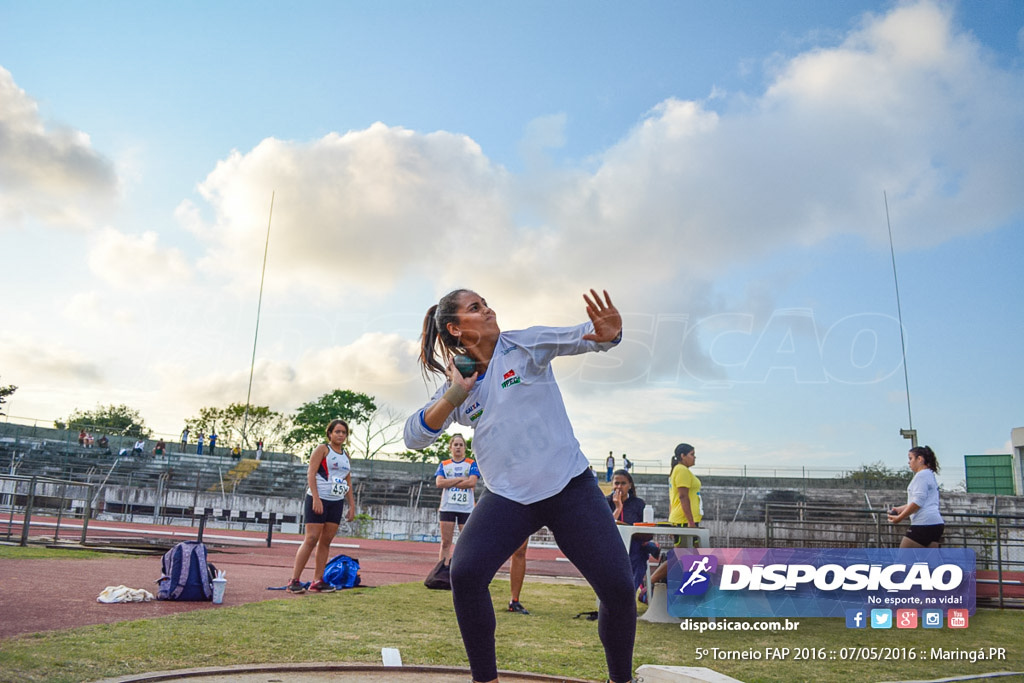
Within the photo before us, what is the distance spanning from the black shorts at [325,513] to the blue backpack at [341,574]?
113 cm

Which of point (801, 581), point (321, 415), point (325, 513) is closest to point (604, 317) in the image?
point (801, 581)

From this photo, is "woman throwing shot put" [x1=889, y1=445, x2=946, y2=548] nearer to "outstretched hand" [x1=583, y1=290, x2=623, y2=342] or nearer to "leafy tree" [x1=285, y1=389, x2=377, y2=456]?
"outstretched hand" [x1=583, y1=290, x2=623, y2=342]

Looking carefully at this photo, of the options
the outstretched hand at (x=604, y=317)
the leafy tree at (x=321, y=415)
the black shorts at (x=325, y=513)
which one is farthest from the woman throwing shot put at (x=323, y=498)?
the leafy tree at (x=321, y=415)

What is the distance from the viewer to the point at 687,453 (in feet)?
27.6

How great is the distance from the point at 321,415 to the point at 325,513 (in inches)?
2496

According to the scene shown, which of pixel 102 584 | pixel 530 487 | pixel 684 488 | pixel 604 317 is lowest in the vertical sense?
pixel 102 584

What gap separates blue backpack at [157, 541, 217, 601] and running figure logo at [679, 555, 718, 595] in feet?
15.1

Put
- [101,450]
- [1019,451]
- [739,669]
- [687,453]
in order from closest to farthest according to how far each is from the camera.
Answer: [739,669] < [687,453] < [1019,451] < [101,450]

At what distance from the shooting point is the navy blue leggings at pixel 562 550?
2.98 m

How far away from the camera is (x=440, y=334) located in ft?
11.3

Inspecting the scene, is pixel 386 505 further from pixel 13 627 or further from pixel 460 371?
pixel 460 371

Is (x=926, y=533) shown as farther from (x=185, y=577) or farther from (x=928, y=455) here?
(x=185, y=577)

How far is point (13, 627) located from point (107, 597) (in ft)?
5.49

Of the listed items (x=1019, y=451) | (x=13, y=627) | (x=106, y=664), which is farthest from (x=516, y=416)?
(x=1019, y=451)
